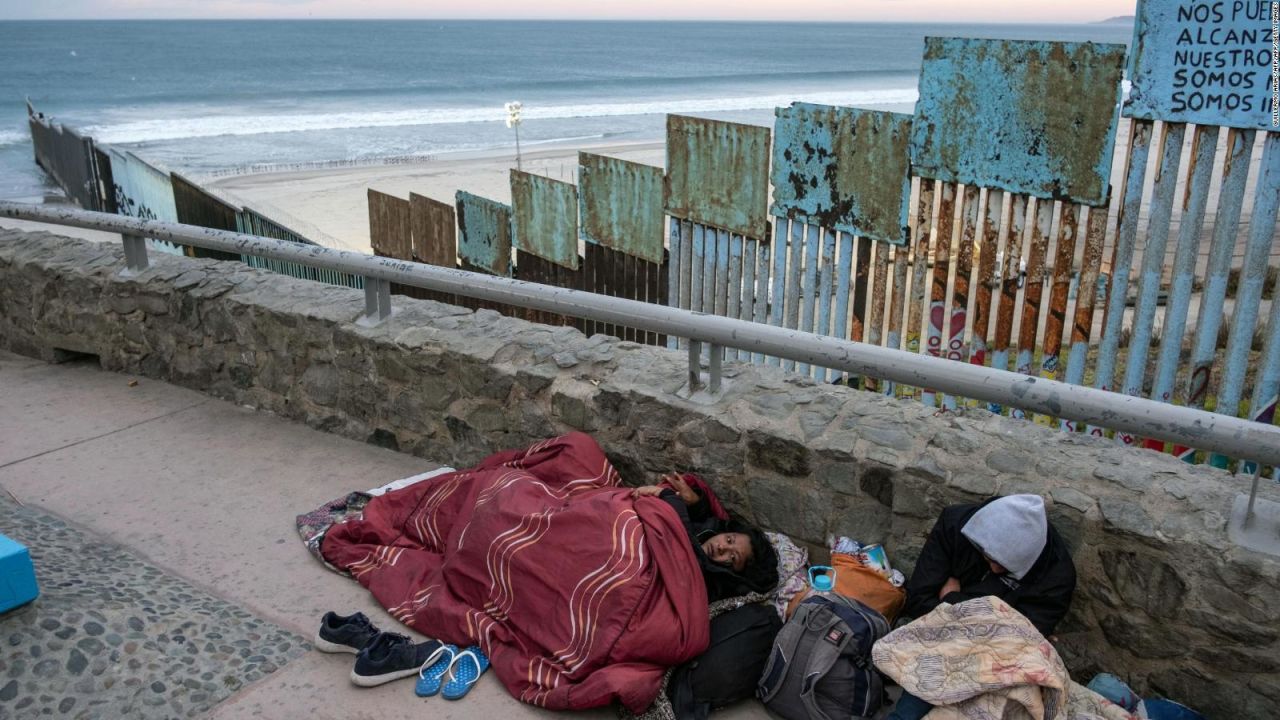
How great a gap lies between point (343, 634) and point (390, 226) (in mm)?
5294

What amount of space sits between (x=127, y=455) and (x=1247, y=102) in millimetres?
4849

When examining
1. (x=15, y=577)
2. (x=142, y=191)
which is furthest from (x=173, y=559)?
(x=142, y=191)

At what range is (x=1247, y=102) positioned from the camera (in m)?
3.62

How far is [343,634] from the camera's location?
3238mm

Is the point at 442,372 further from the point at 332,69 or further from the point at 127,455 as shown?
the point at 332,69

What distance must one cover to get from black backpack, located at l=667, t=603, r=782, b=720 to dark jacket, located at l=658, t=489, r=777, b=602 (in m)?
0.12

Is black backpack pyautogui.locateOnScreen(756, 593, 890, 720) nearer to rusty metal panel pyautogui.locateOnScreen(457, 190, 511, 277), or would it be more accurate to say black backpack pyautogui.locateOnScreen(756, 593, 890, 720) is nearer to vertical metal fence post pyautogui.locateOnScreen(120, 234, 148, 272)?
vertical metal fence post pyautogui.locateOnScreen(120, 234, 148, 272)

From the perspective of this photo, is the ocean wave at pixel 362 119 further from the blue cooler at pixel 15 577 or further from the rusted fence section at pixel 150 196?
the blue cooler at pixel 15 577

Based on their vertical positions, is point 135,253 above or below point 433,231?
above

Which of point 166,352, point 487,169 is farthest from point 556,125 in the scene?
point 166,352

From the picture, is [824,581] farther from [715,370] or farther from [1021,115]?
[1021,115]

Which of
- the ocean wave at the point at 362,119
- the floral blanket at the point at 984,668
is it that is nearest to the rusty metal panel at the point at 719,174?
the floral blanket at the point at 984,668

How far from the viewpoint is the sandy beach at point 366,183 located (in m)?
20.0

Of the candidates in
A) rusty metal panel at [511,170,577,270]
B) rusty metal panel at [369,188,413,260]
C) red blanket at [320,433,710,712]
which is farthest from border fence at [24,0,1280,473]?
rusty metal panel at [369,188,413,260]
